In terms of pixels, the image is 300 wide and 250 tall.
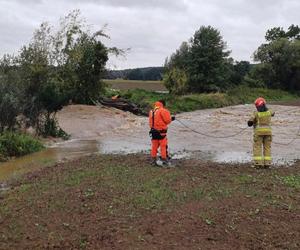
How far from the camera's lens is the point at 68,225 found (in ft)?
28.0

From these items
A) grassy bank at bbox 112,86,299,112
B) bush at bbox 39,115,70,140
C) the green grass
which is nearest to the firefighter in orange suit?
the green grass

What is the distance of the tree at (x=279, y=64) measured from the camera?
69500mm

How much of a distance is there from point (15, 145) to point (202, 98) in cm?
3215

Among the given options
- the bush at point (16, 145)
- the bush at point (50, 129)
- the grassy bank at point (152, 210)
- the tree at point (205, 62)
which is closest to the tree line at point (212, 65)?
the tree at point (205, 62)

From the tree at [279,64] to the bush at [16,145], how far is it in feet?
180

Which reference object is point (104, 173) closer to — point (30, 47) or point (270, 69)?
point (30, 47)

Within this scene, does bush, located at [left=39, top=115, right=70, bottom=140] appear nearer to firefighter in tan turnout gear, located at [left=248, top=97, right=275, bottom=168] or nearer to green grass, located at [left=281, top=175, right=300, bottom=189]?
firefighter in tan turnout gear, located at [left=248, top=97, right=275, bottom=168]

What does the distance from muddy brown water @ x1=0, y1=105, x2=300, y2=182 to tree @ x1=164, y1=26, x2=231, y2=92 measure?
764 inches

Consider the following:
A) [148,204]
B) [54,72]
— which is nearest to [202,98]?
[54,72]

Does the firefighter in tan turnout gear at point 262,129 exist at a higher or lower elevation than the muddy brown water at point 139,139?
higher

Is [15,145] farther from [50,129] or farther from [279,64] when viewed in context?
[279,64]

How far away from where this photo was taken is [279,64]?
71125mm

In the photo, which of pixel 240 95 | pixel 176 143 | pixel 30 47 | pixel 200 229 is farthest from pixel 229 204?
pixel 240 95

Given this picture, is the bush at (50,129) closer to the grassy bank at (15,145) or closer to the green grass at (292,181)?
the grassy bank at (15,145)
